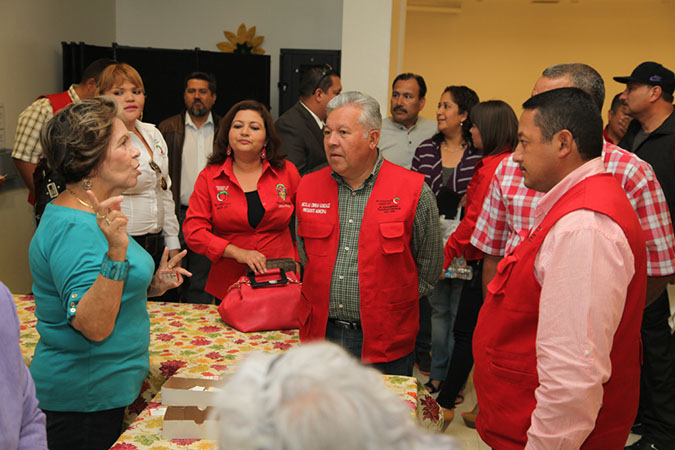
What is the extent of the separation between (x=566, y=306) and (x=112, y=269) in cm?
124

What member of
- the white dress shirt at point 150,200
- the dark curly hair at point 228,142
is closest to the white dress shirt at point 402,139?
the dark curly hair at point 228,142

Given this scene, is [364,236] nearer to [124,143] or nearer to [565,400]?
[124,143]

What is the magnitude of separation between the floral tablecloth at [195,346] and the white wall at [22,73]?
2460 millimetres

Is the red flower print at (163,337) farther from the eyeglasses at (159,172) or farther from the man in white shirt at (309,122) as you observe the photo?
the man in white shirt at (309,122)

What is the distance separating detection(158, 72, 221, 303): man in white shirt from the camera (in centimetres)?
486

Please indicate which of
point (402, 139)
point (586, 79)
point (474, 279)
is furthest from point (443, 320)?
point (586, 79)

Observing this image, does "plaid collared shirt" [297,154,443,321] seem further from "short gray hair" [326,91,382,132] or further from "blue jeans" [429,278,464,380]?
"blue jeans" [429,278,464,380]

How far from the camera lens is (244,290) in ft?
8.71

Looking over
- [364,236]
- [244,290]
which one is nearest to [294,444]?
[364,236]

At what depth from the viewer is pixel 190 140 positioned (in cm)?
505

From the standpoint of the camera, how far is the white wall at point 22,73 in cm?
496

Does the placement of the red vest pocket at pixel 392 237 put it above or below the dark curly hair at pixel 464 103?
below

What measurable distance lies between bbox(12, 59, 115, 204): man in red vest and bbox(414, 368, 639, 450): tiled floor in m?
3.04

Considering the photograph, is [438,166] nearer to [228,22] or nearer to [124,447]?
[124,447]
